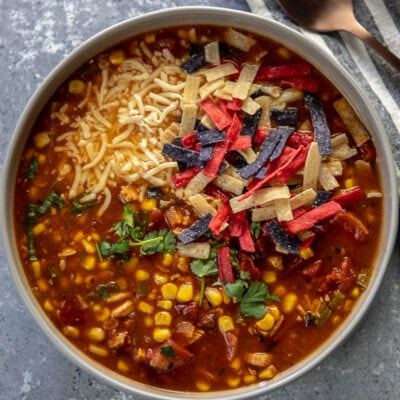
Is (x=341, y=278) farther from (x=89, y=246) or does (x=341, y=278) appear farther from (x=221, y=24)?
(x=221, y=24)

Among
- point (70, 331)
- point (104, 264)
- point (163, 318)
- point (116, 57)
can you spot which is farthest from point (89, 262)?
point (116, 57)

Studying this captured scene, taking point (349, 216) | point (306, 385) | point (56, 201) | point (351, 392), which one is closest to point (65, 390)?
point (56, 201)

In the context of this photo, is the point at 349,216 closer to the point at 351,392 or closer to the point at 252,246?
the point at 252,246

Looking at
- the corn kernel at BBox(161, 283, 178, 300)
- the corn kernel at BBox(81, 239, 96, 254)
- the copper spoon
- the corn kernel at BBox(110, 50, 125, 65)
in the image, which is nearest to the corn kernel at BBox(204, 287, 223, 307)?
the corn kernel at BBox(161, 283, 178, 300)

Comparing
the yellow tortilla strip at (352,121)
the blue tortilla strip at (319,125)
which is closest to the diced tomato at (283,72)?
the blue tortilla strip at (319,125)

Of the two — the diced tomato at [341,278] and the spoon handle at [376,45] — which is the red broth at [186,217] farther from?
the spoon handle at [376,45]

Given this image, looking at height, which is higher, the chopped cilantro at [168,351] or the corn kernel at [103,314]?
the corn kernel at [103,314]
